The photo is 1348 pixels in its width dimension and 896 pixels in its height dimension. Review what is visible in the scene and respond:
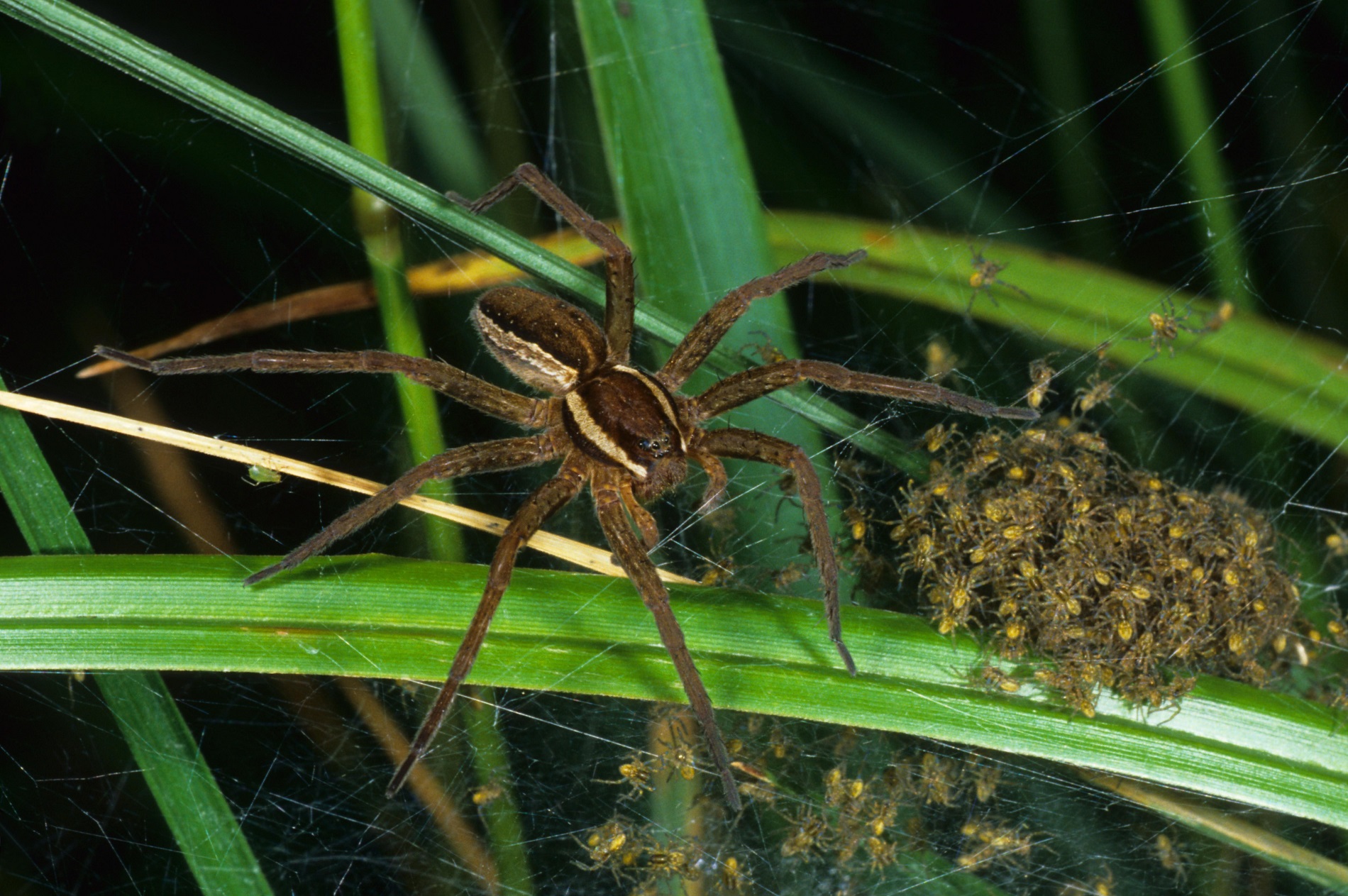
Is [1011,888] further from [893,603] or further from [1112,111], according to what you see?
[1112,111]

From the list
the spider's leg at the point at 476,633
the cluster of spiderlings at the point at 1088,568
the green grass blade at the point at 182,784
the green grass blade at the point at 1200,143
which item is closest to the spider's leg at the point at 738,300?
the cluster of spiderlings at the point at 1088,568

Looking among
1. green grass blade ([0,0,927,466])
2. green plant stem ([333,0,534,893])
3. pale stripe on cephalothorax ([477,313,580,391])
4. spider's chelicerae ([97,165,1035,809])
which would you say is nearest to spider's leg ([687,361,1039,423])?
spider's chelicerae ([97,165,1035,809])

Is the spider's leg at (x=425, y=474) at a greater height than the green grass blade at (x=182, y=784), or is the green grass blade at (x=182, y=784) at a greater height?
the spider's leg at (x=425, y=474)

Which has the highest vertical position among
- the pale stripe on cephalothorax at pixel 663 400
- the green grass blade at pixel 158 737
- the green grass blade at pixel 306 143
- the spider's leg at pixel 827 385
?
the green grass blade at pixel 306 143

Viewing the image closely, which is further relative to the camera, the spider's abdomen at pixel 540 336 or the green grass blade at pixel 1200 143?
the green grass blade at pixel 1200 143

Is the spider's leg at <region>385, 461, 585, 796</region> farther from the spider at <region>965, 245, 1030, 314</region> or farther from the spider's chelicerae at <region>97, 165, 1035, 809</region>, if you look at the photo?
→ the spider at <region>965, 245, 1030, 314</region>

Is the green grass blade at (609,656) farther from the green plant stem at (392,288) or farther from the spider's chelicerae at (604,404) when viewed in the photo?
the green plant stem at (392,288)

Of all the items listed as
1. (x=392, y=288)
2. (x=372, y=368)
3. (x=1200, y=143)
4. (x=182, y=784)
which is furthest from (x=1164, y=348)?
(x=182, y=784)

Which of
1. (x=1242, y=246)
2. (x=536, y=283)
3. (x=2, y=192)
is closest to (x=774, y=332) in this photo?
(x=536, y=283)
